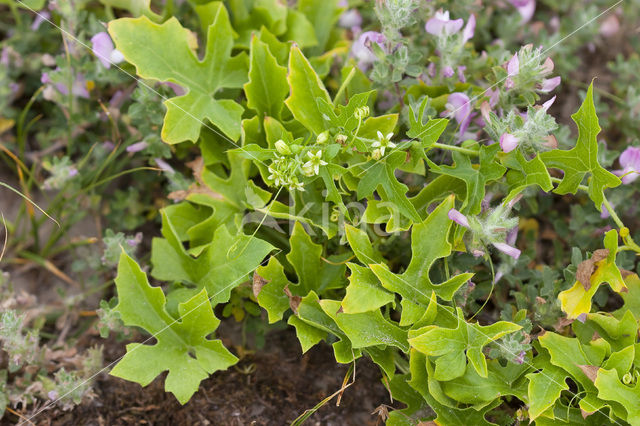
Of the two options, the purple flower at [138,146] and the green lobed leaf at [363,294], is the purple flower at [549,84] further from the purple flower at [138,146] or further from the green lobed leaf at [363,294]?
the purple flower at [138,146]

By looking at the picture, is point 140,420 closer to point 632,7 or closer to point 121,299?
point 121,299

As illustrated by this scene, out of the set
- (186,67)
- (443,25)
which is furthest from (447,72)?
(186,67)

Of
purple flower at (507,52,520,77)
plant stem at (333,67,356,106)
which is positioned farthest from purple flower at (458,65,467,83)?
plant stem at (333,67,356,106)

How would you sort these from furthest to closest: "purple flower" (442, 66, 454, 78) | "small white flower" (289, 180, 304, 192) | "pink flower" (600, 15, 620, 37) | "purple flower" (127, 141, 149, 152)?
"pink flower" (600, 15, 620, 37) → "purple flower" (127, 141, 149, 152) → "purple flower" (442, 66, 454, 78) → "small white flower" (289, 180, 304, 192)

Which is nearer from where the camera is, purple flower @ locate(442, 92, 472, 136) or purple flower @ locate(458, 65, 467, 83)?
purple flower @ locate(442, 92, 472, 136)

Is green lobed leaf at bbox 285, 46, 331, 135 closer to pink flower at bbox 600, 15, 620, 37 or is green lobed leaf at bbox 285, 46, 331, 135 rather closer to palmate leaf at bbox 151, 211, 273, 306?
palmate leaf at bbox 151, 211, 273, 306

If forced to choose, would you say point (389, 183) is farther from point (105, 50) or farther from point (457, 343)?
point (105, 50)

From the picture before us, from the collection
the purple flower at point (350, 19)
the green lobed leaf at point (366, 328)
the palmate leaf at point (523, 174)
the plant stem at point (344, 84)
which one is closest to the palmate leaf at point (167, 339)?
the green lobed leaf at point (366, 328)
